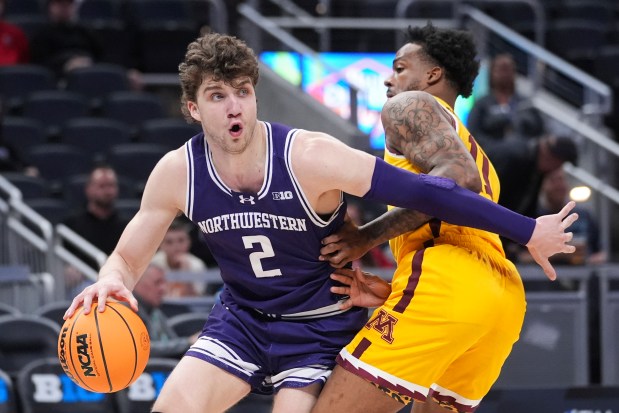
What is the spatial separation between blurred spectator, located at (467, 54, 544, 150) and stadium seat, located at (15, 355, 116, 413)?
3452 mm

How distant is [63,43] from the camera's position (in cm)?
1202

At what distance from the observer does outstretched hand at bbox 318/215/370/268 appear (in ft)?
15.0

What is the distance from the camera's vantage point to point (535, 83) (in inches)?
458

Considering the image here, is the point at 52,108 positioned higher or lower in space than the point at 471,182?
lower

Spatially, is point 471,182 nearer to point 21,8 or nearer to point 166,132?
point 166,132

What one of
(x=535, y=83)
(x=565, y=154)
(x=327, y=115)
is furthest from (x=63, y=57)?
(x=565, y=154)

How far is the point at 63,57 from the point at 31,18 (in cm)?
83

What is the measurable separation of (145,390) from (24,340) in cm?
109

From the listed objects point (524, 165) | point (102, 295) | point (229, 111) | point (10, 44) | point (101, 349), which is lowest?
point (10, 44)

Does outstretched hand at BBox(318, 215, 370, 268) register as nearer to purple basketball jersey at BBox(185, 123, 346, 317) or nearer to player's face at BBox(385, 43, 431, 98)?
purple basketball jersey at BBox(185, 123, 346, 317)

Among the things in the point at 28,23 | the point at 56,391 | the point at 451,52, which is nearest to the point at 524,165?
the point at 451,52

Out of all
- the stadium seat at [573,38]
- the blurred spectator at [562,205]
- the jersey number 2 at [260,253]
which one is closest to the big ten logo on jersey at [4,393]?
the jersey number 2 at [260,253]

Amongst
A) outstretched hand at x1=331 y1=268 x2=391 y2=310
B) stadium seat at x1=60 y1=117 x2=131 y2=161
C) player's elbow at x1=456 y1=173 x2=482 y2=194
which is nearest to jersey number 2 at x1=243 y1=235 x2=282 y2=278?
outstretched hand at x1=331 y1=268 x2=391 y2=310

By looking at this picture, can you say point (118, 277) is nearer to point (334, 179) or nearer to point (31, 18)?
point (334, 179)
